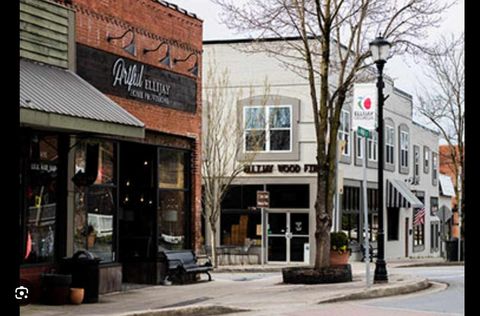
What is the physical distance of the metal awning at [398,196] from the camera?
4816cm

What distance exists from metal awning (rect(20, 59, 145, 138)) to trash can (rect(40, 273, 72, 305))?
2635mm

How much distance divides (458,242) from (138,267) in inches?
892

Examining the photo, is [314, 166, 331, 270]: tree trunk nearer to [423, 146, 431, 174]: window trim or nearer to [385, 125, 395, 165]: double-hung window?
[385, 125, 395, 165]: double-hung window

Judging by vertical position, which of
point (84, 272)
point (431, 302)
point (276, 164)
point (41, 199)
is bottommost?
point (431, 302)

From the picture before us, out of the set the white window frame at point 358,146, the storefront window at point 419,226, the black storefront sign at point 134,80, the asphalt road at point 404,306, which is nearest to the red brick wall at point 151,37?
the black storefront sign at point 134,80

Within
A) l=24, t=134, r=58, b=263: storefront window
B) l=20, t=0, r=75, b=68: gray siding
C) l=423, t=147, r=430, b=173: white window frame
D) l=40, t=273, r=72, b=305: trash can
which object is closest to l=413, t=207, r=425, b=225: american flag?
l=423, t=147, r=430, b=173: white window frame

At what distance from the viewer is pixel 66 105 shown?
44.7 ft

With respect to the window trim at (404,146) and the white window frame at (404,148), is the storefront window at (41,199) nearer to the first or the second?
the window trim at (404,146)

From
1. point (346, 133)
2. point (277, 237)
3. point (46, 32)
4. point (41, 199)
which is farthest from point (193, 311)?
point (346, 133)

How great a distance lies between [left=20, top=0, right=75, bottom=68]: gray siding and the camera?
47.4ft

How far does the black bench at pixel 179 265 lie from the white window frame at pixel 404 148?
32.8m

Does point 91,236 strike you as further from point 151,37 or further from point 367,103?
point 367,103

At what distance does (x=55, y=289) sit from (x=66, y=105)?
3231 millimetres

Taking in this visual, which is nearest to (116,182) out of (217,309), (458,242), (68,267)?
(68,267)
